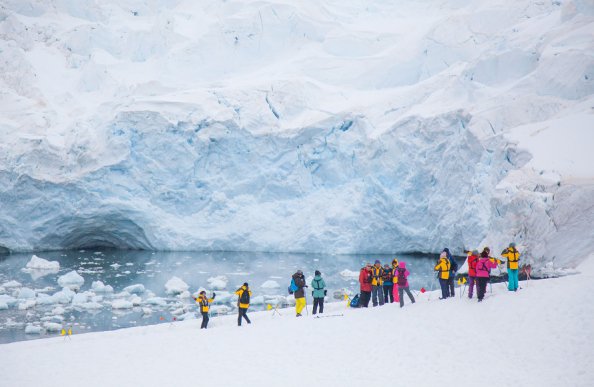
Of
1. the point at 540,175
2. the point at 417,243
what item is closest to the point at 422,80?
the point at 417,243

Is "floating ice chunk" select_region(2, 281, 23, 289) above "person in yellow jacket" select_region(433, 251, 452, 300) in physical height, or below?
below

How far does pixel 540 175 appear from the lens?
1877cm

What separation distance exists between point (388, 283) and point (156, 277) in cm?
1365

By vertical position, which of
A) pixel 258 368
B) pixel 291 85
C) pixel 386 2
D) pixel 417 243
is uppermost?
pixel 386 2

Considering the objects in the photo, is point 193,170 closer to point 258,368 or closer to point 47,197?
point 47,197

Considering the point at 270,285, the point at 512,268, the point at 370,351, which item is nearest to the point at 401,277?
the point at 512,268

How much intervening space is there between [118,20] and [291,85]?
51.0 feet

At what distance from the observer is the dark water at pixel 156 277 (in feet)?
53.8

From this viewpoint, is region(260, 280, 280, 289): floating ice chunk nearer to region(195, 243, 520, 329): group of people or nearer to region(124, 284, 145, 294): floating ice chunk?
region(124, 284, 145, 294): floating ice chunk

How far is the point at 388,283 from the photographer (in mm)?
12391

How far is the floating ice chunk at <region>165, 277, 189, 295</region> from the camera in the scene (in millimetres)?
20469

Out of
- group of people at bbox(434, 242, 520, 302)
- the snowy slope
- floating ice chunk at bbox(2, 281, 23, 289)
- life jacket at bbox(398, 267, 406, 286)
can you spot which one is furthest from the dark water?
group of people at bbox(434, 242, 520, 302)

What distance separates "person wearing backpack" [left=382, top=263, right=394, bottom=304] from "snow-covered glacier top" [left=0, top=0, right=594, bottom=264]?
39.5 feet

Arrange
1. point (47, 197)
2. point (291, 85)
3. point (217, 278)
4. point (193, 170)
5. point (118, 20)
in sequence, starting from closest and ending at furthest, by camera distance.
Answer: point (217, 278), point (47, 197), point (193, 170), point (291, 85), point (118, 20)
